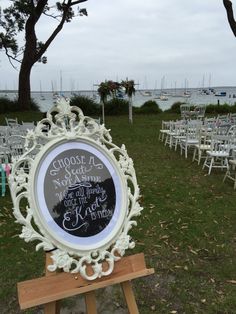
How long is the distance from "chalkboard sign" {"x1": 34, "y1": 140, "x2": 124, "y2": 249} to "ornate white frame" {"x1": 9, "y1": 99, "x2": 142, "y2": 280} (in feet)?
0.11

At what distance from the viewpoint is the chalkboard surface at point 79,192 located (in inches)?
92.2

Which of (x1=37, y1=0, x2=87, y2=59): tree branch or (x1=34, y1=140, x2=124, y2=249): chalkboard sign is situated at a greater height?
(x1=37, y1=0, x2=87, y2=59): tree branch

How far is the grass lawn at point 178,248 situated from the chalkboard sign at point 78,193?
1.32m

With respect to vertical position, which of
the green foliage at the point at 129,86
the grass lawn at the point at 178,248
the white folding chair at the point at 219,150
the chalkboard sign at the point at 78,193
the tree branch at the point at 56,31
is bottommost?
the grass lawn at the point at 178,248

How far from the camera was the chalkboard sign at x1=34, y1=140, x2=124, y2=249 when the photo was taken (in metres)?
2.30

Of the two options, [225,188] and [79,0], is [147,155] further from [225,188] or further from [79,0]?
[79,0]

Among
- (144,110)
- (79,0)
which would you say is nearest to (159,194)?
(144,110)

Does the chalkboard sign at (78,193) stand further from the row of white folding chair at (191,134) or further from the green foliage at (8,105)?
the green foliage at (8,105)

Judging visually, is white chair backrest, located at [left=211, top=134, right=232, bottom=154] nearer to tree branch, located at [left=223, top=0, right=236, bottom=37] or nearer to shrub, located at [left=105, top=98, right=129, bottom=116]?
tree branch, located at [left=223, top=0, right=236, bottom=37]

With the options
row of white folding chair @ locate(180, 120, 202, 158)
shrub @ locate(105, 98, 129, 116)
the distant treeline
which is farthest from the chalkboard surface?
shrub @ locate(105, 98, 129, 116)

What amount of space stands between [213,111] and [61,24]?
34.5ft

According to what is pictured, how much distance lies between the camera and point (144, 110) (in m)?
23.3

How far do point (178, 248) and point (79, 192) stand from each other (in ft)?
8.07

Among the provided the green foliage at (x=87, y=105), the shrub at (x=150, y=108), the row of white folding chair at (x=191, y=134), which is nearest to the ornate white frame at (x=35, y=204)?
the row of white folding chair at (x=191, y=134)
